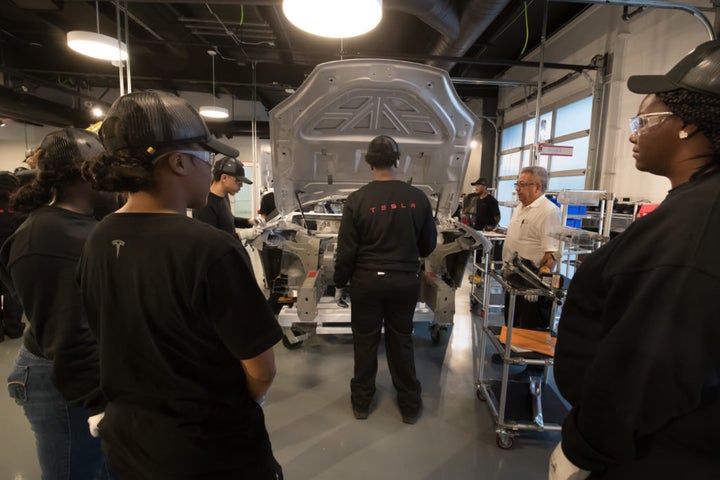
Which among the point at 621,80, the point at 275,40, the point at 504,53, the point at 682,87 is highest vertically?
the point at 504,53

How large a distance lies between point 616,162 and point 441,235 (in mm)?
3445

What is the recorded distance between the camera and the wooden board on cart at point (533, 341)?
2.10 m

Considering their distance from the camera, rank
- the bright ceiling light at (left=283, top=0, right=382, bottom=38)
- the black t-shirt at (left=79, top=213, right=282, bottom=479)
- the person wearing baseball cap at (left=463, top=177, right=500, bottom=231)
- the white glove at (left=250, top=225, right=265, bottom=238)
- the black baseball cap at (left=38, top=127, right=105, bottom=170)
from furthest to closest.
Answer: the person wearing baseball cap at (left=463, top=177, right=500, bottom=231) → the white glove at (left=250, top=225, right=265, bottom=238) → the bright ceiling light at (left=283, top=0, right=382, bottom=38) → the black baseball cap at (left=38, top=127, right=105, bottom=170) → the black t-shirt at (left=79, top=213, right=282, bottom=479)

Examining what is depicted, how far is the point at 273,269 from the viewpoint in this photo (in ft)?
11.2

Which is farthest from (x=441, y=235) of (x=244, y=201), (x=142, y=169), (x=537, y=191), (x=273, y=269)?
(x=244, y=201)

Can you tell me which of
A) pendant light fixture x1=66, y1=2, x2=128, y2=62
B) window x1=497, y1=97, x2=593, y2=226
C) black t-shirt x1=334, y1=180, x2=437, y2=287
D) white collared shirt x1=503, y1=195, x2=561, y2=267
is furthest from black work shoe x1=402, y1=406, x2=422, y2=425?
window x1=497, y1=97, x2=593, y2=226

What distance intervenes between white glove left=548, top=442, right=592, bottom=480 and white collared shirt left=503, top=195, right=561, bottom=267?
2.09 meters

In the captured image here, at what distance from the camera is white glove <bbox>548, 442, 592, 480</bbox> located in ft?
2.85

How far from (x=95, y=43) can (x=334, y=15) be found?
207cm

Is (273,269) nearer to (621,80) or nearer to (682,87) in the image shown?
(682,87)

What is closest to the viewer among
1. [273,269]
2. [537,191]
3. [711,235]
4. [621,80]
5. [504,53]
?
[711,235]

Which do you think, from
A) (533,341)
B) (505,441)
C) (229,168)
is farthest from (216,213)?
(505,441)

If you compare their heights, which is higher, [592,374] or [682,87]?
[682,87]

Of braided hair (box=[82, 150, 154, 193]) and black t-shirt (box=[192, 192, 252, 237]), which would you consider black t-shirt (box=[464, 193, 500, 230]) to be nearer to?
black t-shirt (box=[192, 192, 252, 237])
